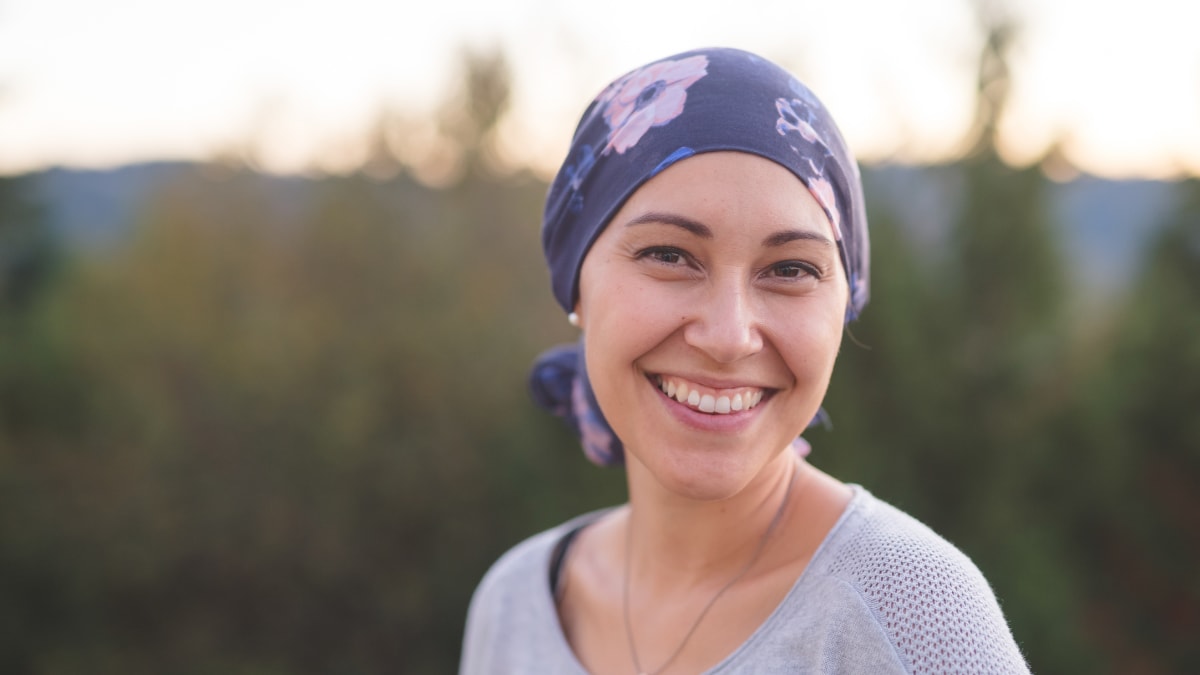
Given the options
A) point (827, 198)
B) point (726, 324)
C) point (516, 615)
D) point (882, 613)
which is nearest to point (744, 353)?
point (726, 324)

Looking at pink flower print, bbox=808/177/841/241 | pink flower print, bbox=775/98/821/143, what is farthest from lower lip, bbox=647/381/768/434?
pink flower print, bbox=775/98/821/143

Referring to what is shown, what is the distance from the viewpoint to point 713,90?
1.48 meters

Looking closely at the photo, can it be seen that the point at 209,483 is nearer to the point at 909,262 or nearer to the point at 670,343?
the point at 909,262

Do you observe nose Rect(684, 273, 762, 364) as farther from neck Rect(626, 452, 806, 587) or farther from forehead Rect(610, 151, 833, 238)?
neck Rect(626, 452, 806, 587)

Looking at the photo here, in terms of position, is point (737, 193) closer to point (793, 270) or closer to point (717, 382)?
point (793, 270)

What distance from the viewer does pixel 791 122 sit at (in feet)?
4.84

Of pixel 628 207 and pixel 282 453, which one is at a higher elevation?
pixel 628 207

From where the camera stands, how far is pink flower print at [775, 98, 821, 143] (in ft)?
4.78

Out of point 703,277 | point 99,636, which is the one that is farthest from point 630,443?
point 99,636

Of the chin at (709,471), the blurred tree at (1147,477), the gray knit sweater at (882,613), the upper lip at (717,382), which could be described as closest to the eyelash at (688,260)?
the upper lip at (717,382)

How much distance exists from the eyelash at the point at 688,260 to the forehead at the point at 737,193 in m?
0.06

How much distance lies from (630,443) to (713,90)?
1.86 feet

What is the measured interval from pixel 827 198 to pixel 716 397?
35 cm

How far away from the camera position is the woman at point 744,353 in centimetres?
138
